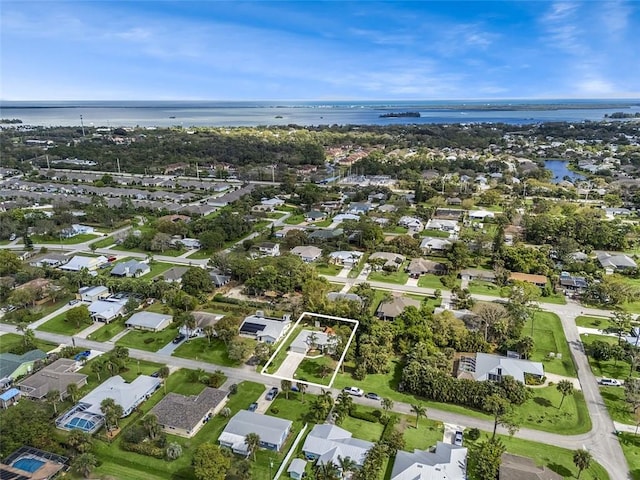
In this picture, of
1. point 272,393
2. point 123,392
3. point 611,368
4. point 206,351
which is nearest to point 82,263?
point 206,351

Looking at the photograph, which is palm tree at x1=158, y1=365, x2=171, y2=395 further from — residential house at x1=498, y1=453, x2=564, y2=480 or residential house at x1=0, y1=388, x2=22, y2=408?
residential house at x1=498, y1=453, x2=564, y2=480

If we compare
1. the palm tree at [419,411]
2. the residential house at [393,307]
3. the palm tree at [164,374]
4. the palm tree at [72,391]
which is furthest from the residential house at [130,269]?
the palm tree at [419,411]

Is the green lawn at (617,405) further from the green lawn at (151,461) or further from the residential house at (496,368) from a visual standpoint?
the green lawn at (151,461)

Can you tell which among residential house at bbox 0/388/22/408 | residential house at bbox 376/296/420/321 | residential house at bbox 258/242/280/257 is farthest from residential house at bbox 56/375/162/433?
residential house at bbox 258/242/280/257

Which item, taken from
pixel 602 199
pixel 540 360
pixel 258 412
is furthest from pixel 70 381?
pixel 602 199

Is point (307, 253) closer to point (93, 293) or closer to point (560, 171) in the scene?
point (93, 293)
